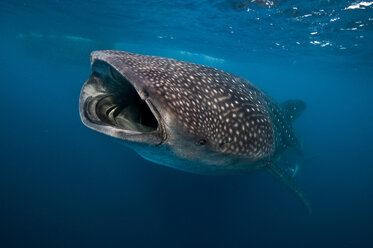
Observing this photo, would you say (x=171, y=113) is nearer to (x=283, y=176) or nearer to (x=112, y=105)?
(x=112, y=105)

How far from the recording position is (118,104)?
3031 millimetres

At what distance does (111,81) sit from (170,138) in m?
1.22

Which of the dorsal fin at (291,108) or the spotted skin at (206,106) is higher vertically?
the spotted skin at (206,106)

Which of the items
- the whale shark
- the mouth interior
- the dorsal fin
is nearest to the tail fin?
the whale shark

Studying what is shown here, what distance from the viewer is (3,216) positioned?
1303 cm

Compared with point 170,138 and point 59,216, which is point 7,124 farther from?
point 170,138

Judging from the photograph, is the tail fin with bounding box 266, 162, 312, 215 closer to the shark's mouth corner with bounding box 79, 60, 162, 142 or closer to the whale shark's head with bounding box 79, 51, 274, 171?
the whale shark's head with bounding box 79, 51, 274, 171

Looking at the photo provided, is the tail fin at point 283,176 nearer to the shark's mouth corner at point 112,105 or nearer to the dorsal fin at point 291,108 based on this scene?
the shark's mouth corner at point 112,105

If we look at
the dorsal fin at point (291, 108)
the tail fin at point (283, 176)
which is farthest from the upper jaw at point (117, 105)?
the dorsal fin at point (291, 108)

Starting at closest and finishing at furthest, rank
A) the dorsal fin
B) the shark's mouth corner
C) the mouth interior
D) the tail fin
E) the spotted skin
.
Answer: the spotted skin, the shark's mouth corner, the mouth interior, the tail fin, the dorsal fin

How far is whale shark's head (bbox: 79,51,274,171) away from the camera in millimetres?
2043

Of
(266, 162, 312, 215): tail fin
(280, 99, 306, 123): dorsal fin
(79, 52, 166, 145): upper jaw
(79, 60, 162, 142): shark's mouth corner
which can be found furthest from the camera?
(280, 99, 306, 123): dorsal fin

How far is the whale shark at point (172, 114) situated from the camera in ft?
6.72

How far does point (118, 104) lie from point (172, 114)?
4.35 ft
